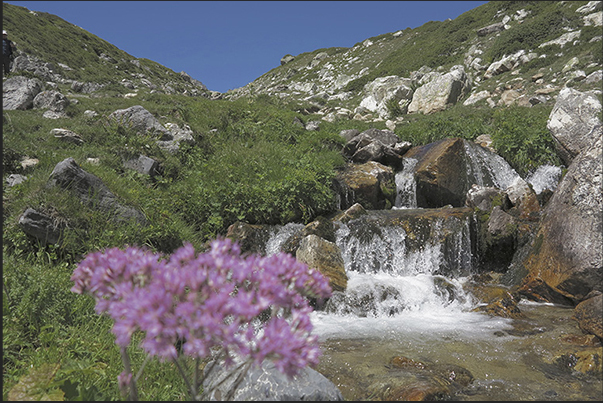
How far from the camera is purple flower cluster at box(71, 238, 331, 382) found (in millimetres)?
1524

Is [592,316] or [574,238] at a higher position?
[574,238]

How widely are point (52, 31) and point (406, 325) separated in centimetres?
6007

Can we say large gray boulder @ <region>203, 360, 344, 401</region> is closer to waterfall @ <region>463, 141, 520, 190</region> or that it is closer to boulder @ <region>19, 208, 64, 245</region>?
boulder @ <region>19, 208, 64, 245</region>

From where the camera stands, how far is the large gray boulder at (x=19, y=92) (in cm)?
1542

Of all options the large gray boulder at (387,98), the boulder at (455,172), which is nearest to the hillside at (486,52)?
the large gray boulder at (387,98)

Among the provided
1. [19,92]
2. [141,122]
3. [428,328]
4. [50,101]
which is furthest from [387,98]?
[428,328]

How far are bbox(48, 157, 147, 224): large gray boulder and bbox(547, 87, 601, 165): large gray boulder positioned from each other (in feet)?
48.1

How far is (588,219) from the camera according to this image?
711 cm

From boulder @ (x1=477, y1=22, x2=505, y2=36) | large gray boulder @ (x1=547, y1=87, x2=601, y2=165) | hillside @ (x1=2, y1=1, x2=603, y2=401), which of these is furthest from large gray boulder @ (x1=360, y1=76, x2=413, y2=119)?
large gray boulder @ (x1=547, y1=87, x2=601, y2=165)

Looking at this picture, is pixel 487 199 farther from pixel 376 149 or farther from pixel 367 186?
pixel 376 149

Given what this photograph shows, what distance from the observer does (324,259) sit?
8.38m

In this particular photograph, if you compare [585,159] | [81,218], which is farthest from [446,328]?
[81,218]

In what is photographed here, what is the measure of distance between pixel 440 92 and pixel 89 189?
1079 inches

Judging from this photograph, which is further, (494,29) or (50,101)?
(494,29)
